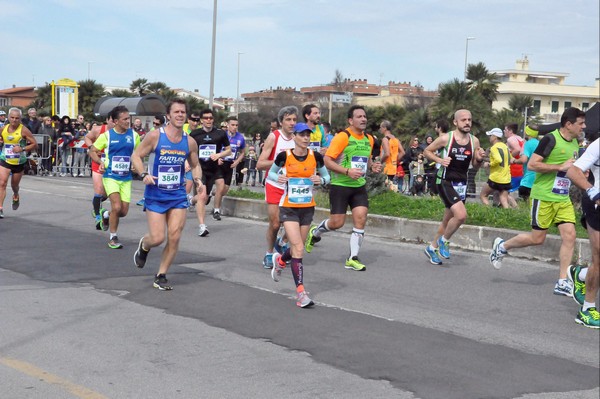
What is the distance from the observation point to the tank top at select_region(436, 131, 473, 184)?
35.7 ft

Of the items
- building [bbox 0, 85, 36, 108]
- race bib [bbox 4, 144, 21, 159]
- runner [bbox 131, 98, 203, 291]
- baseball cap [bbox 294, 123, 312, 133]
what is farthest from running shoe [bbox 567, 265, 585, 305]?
building [bbox 0, 85, 36, 108]

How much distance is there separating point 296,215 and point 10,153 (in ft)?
25.8

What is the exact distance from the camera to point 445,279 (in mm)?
10086

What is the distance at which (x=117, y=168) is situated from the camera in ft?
38.9

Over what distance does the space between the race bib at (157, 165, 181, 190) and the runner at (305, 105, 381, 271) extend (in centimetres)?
211

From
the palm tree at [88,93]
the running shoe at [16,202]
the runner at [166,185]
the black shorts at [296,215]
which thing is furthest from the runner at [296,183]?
the palm tree at [88,93]

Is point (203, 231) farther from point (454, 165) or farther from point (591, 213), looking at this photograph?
point (591, 213)

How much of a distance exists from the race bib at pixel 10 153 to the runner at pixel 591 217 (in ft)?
33.6

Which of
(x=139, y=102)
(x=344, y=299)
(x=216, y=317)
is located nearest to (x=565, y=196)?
(x=344, y=299)

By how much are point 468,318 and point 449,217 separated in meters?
3.26

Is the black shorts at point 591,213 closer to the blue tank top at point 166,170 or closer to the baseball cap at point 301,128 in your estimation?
the baseball cap at point 301,128

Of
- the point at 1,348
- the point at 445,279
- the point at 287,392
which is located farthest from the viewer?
the point at 445,279

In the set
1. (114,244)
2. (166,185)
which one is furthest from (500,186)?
(166,185)

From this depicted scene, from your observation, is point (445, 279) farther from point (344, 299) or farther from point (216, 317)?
point (216, 317)
